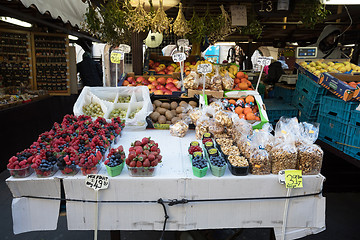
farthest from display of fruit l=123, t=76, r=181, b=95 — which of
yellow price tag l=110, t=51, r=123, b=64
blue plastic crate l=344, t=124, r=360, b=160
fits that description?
blue plastic crate l=344, t=124, r=360, b=160

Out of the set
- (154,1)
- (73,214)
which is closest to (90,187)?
(73,214)

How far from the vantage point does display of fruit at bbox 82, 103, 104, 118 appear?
2961mm

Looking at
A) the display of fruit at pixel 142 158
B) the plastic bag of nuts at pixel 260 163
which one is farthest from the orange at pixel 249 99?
the display of fruit at pixel 142 158

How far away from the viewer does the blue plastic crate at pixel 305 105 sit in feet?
11.5

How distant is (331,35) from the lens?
643cm

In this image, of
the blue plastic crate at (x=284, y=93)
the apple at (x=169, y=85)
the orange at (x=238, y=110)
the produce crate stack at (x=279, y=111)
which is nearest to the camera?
the orange at (x=238, y=110)

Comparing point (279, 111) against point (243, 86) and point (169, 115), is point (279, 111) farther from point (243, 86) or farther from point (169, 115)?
point (169, 115)

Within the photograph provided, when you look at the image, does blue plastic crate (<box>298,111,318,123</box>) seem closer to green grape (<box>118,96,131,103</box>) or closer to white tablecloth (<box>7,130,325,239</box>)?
white tablecloth (<box>7,130,325,239</box>)

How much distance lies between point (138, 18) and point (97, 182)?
3074 millimetres

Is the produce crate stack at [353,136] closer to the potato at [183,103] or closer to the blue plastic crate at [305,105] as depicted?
the blue plastic crate at [305,105]

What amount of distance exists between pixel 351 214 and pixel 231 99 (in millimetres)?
1957

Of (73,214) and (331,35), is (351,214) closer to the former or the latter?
(73,214)

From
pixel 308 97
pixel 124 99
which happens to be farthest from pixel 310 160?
pixel 124 99

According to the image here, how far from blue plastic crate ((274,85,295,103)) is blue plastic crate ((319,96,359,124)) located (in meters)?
1.38
